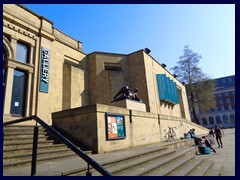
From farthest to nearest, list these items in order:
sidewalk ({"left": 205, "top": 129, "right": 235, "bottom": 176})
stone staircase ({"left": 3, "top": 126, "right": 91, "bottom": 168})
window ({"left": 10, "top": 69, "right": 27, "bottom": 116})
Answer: window ({"left": 10, "top": 69, "right": 27, "bottom": 116}) → sidewalk ({"left": 205, "top": 129, "right": 235, "bottom": 176}) → stone staircase ({"left": 3, "top": 126, "right": 91, "bottom": 168})

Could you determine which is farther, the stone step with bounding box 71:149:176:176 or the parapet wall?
the parapet wall

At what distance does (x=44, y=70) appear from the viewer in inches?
517

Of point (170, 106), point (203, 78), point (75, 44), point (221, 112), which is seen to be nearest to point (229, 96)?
point (221, 112)

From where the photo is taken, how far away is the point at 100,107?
7.50 m

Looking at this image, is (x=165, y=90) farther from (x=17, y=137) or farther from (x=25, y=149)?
(x=25, y=149)

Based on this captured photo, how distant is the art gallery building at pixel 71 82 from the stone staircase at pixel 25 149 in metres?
1.31

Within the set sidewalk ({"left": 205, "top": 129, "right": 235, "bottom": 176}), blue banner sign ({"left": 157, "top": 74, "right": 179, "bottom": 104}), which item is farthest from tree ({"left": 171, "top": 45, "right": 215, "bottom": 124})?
sidewalk ({"left": 205, "top": 129, "right": 235, "bottom": 176})

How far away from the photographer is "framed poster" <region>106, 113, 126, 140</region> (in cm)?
762

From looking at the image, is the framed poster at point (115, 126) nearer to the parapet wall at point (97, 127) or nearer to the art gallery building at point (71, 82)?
the parapet wall at point (97, 127)

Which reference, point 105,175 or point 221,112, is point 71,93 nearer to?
point 105,175

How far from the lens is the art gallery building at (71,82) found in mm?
8312

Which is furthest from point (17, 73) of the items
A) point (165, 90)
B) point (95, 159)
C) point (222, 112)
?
point (222, 112)

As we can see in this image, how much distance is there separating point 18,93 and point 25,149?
7669 millimetres

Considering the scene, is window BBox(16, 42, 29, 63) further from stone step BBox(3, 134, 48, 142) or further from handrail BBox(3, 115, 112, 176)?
handrail BBox(3, 115, 112, 176)
